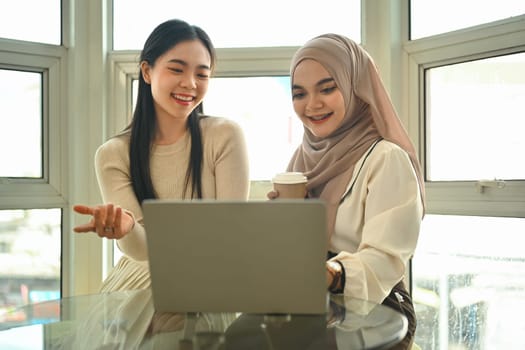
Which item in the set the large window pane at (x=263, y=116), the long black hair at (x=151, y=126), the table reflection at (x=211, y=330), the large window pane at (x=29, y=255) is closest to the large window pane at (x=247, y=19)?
the large window pane at (x=263, y=116)

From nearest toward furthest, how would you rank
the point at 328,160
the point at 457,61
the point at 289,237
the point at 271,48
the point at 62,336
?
the point at 289,237 → the point at 62,336 → the point at 328,160 → the point at 457,61 → the point at 271,48

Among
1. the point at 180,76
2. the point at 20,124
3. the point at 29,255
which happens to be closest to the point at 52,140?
the point at 20,124

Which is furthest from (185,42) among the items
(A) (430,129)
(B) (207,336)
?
(B) (207,336)

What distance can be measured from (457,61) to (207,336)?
1.42m

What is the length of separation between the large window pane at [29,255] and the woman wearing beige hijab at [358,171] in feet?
3.53

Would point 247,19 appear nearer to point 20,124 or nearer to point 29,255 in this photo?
point 20,124

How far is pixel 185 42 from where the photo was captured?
5.97 feet

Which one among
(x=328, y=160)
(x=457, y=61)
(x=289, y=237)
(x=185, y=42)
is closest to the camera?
(x=289, y=237)

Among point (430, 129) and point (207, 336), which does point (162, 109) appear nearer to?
point (430, 129)

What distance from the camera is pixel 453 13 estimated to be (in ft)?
6.61

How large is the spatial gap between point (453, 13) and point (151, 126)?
1.11 metres

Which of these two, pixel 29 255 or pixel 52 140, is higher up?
pixel 52 140

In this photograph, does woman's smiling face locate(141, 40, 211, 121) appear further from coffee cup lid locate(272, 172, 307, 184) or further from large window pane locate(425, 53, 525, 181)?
large window pane locate(425, 53, 525, 181)

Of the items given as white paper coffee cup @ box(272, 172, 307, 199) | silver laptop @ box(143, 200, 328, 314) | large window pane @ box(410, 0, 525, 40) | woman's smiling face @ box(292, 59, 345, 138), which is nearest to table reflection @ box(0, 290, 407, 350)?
silver laptop @ box(143, 200, 328, 314)
